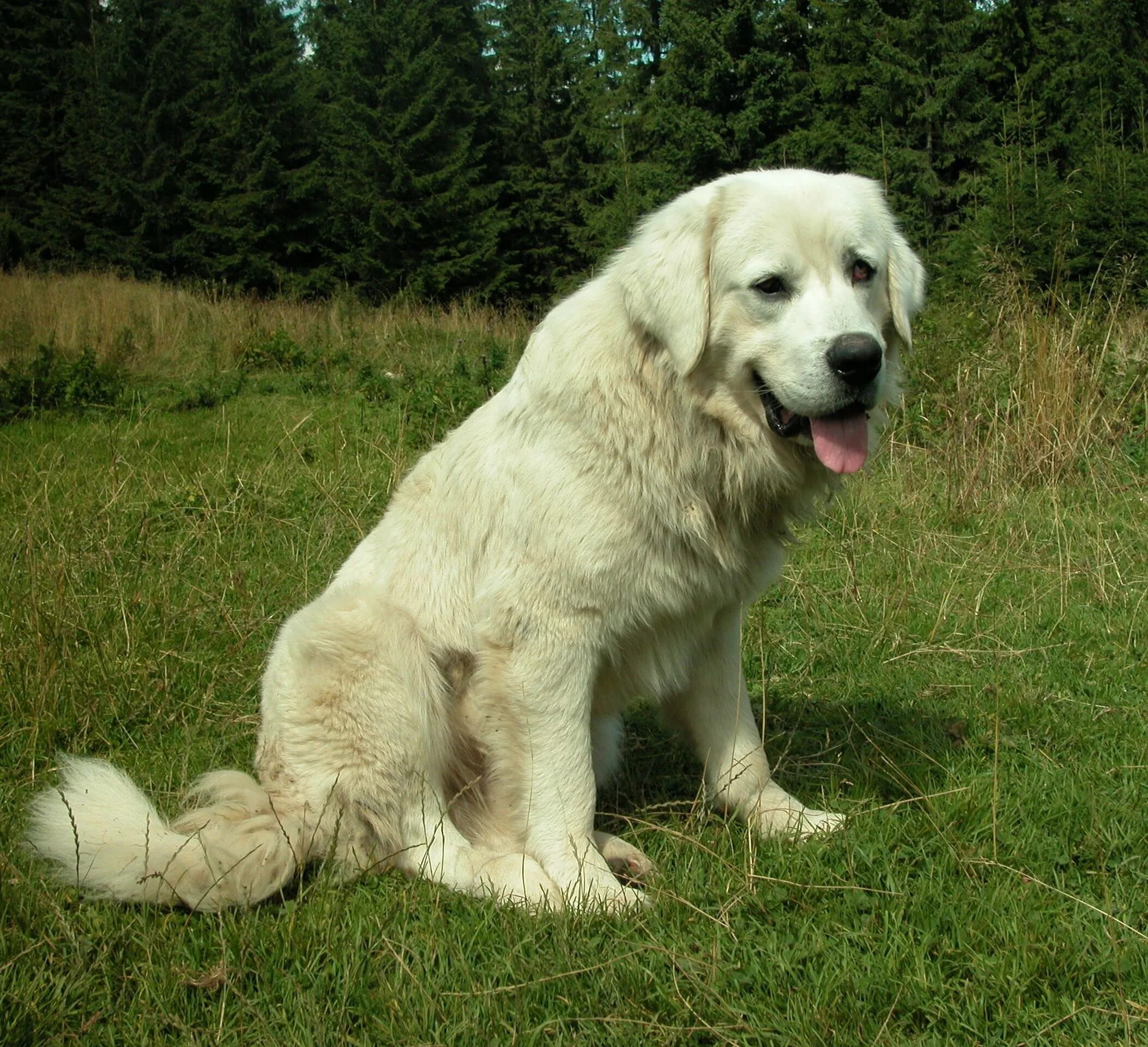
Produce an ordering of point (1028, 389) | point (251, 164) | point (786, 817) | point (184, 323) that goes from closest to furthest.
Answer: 1. point (786, 817)
2. point (1028, 389)
3. point (184, 323)
4. point (251, 164)

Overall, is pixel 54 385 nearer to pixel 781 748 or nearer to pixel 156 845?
pixel 156 845

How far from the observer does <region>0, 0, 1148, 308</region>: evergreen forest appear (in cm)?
1905

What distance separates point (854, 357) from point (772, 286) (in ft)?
1.00

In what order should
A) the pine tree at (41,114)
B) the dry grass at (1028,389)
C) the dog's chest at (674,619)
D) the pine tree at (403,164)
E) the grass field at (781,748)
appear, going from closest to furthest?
the grass field at (781,748) → the dog's chest at (674,619) → the dry grass at (1028,389) → the pine tree at (41,114) → the pine tree at (403,164)

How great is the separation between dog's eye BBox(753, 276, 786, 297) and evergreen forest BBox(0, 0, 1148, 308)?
1429 centimetres

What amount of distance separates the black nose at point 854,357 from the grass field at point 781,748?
1171 mm

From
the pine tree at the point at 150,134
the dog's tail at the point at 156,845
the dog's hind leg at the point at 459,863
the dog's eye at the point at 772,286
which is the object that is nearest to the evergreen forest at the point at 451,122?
the pine tree at the point at 150,134

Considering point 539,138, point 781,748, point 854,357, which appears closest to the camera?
point 854,357

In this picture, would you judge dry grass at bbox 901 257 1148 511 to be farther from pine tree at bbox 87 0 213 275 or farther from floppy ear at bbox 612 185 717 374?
pine tree at bbox 87 0 213 275

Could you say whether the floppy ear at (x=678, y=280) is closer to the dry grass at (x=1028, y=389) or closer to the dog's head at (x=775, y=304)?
the dog's head at (x=775, y=304)

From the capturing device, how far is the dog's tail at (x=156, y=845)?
2.46 metres

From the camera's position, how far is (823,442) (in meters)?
2.65

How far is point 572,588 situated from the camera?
106 inches

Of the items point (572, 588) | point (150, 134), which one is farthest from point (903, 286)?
point (150, 134)
